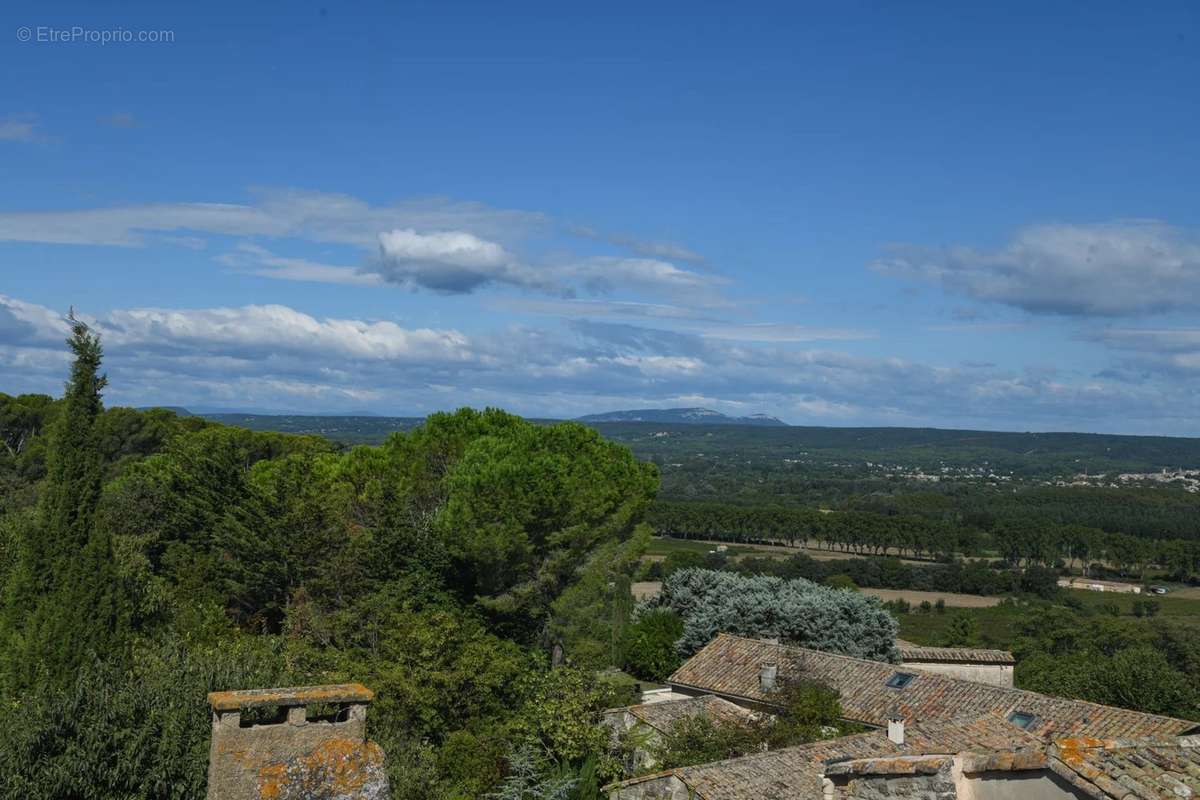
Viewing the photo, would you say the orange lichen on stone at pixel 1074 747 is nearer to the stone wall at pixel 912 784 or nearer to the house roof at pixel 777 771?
the stone wall at pixel 912 784

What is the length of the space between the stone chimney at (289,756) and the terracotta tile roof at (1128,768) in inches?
174

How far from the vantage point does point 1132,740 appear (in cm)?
711

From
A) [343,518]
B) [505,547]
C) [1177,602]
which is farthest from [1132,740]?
[1177,602]

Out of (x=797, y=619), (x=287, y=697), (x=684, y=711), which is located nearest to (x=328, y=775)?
(x=287, y=697)

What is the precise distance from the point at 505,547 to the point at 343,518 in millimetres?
4868

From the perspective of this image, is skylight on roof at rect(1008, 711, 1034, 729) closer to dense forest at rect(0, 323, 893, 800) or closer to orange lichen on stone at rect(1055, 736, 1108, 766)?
dense forest at rect(0, 323, 893, 800)

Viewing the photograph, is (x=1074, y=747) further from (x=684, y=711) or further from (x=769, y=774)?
(x=684, y=711)

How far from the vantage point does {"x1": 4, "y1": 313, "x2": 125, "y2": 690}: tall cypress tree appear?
18016 mm

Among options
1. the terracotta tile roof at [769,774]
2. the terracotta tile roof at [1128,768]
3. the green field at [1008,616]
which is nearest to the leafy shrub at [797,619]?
the green field at [1008,616]

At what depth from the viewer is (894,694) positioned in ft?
87.3

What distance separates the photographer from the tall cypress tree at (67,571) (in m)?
18.0

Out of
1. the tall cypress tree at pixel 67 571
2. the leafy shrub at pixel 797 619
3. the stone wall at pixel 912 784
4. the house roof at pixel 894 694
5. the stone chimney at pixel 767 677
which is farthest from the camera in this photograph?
the leafy shrub at pixel 797 619

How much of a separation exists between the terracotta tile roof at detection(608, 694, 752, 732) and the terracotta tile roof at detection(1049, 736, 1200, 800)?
54.2ft

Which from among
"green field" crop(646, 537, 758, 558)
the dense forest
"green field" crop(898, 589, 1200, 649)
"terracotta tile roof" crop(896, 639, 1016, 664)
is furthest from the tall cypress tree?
"green field" crop(646, 537, 758, 558)
